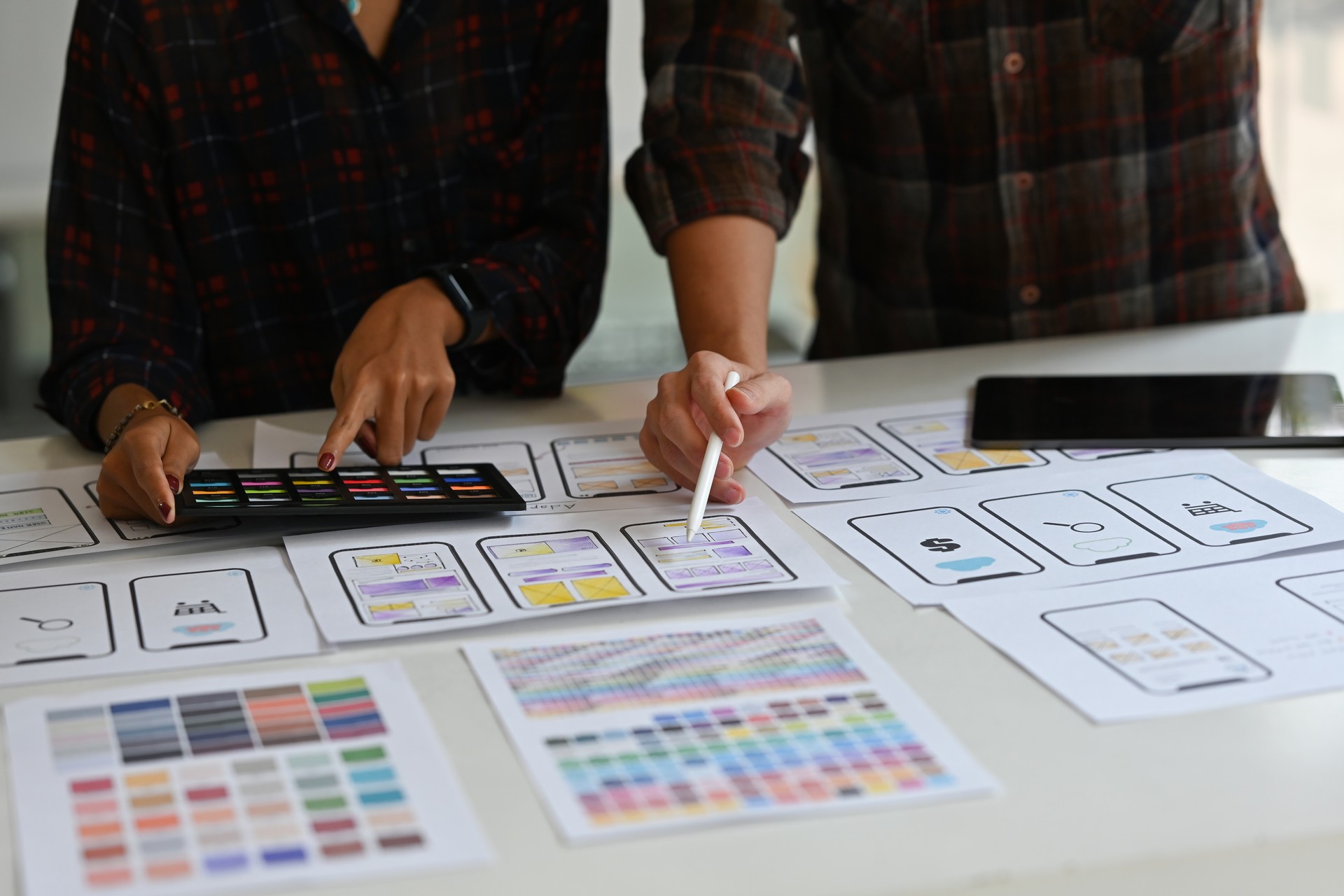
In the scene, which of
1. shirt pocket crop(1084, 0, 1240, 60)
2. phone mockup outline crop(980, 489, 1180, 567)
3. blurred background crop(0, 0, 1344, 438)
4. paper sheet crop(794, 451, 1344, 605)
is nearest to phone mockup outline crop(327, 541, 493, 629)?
paper sheet crop(794, 451, 1344, 605)

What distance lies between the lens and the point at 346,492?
0.82 metres

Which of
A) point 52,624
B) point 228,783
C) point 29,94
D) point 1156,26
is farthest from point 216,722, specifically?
point 29,94

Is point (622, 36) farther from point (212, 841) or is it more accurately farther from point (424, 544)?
point (212, 841)

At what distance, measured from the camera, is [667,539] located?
78 cm

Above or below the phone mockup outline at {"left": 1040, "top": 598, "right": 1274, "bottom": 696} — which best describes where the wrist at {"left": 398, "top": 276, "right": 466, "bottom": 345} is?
above

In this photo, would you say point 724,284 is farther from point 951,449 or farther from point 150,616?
point 150,616

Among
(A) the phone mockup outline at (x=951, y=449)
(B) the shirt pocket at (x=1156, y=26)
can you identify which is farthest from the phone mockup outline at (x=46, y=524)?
(B) the shirt pocket at (x=1156, y=26)

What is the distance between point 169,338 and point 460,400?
247 millimetres

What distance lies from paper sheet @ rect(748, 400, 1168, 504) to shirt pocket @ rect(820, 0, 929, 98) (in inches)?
15.7

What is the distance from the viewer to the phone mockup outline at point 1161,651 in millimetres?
591

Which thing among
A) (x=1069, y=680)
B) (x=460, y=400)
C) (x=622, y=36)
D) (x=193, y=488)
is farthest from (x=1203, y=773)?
(x=622, y=36)

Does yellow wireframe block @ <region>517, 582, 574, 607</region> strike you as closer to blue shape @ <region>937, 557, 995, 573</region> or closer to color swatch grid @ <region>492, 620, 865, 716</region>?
color swatch grid @ <region>492, 620, 865, 716</region>

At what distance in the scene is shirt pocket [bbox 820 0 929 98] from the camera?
1232mm

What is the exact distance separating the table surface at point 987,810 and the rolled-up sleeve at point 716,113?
0.51 metres
